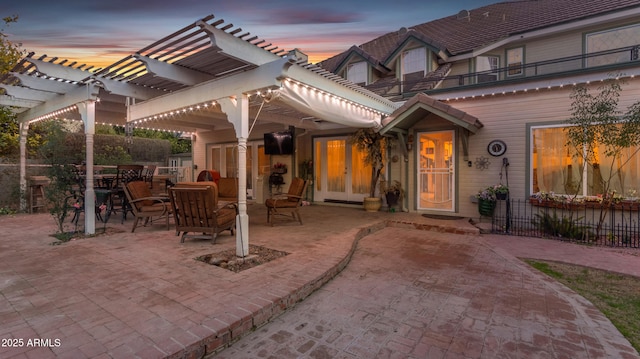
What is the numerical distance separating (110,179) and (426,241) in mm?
7389

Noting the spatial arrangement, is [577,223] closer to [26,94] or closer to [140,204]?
[140,204]

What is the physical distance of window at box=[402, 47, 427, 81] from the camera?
31.5ft

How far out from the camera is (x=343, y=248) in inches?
177

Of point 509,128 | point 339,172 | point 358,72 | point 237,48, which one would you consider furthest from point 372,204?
point 237,48

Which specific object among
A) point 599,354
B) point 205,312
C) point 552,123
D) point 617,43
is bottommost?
point 599,354

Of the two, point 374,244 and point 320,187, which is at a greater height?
point 320,187

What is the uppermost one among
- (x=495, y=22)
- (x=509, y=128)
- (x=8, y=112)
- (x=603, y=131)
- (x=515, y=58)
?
(x=495, y=22)

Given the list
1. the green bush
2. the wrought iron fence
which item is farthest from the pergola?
the green bush

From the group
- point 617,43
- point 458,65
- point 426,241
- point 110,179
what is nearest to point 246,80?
point 426,241

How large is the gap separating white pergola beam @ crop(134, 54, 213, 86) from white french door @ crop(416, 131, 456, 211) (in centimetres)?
543

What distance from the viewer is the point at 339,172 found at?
367 inches

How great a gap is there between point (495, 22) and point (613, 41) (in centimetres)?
340

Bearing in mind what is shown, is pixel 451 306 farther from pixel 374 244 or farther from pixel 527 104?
pixel 527 104

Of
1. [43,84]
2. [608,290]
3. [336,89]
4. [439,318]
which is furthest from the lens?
[43,84]
